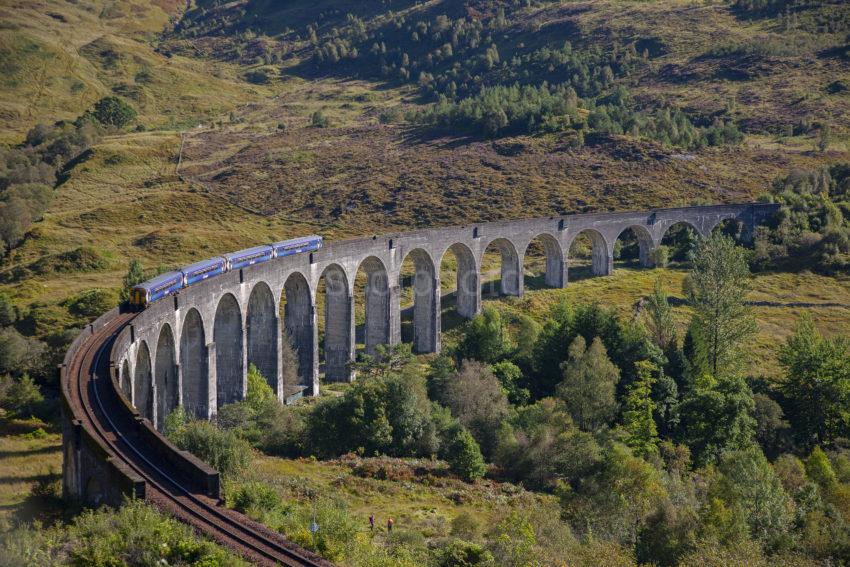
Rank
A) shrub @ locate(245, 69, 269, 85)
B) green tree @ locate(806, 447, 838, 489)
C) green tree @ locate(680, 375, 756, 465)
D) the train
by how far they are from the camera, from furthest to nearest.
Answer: shrub @ locate(245, 69, 269, 85) < green tree @ locate(680, 375, 756, 465) < the train < green tree @ locate(806, 447, 838, 489)

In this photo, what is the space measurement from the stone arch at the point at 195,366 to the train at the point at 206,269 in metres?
2.18

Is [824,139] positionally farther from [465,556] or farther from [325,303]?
[465,556]

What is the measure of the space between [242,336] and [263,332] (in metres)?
4.33

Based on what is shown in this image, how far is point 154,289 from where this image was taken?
44.4 meters

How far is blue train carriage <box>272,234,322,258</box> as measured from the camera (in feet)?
184

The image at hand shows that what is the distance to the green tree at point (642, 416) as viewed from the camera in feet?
154

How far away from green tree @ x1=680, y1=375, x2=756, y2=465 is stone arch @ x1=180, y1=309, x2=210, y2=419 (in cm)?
2818

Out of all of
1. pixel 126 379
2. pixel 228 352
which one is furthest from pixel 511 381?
pixel 126 379

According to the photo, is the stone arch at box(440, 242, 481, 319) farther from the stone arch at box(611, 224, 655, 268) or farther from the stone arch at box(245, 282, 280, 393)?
A: the stone arch at box(245, 282, 280, 393)

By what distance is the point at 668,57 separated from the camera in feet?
525

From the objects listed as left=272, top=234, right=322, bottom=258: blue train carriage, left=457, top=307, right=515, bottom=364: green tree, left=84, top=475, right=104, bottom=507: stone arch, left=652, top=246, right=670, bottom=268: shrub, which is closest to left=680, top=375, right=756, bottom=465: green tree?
left=457, top=307, right=515, bottom=364: green tree

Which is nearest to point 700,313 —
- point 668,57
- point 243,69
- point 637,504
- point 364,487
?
point 637,504

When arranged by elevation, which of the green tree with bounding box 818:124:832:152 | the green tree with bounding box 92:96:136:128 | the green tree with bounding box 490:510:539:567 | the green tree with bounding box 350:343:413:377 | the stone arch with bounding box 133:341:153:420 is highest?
the green tree with bounding box 92:96:136:128

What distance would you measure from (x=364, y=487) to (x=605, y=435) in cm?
1547
